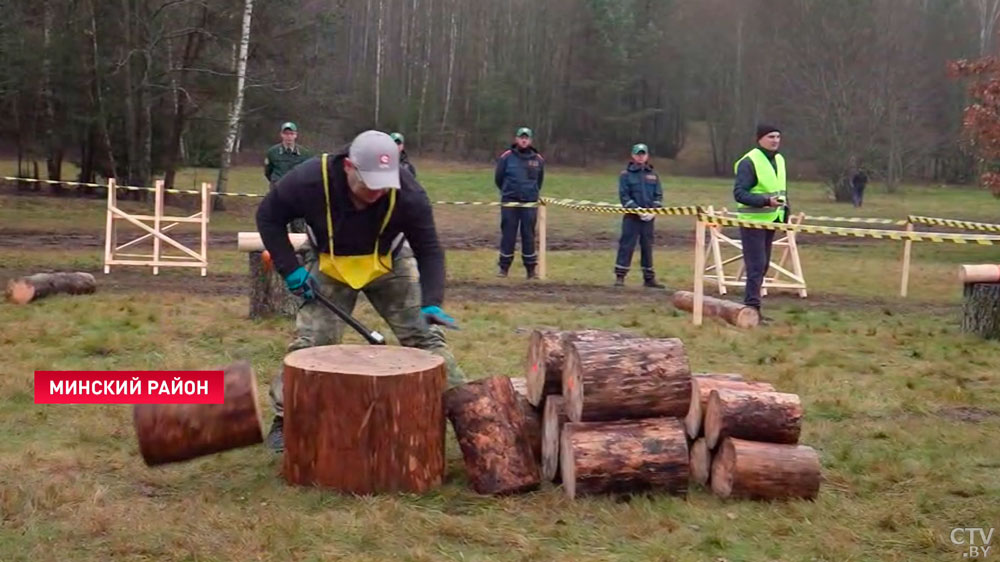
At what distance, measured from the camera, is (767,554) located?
15.4 ft

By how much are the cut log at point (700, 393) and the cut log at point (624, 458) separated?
281 mm

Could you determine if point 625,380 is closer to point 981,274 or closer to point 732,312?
point 732,312

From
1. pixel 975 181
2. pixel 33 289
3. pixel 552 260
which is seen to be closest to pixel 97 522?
pixel 33 289

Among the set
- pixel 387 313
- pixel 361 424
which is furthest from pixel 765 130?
pixel 361 424

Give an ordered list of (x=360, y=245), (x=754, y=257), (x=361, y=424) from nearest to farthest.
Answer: (x=361, y=424) → (x=360, y=245) → (x=754, y=257)

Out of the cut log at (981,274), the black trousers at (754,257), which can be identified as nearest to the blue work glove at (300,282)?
the black trousers at (754,257)

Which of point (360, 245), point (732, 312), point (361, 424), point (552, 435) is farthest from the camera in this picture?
point (732, 312)

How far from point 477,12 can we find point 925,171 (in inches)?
899

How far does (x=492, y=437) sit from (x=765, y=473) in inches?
51.6

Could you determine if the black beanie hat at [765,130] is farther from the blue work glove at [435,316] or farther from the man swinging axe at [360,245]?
the blue work glove at [435,316]

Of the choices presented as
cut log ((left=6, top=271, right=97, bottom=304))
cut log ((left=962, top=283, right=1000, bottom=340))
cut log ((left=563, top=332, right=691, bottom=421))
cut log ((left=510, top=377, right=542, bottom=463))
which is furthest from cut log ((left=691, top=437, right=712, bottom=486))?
cut log ((left=6, top=271, right=97, bottom=304))

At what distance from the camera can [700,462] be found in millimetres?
5637

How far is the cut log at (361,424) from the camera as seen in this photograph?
5105 mm

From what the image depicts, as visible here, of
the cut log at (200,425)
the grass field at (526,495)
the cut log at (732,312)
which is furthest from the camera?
the cut log at (732,312)
